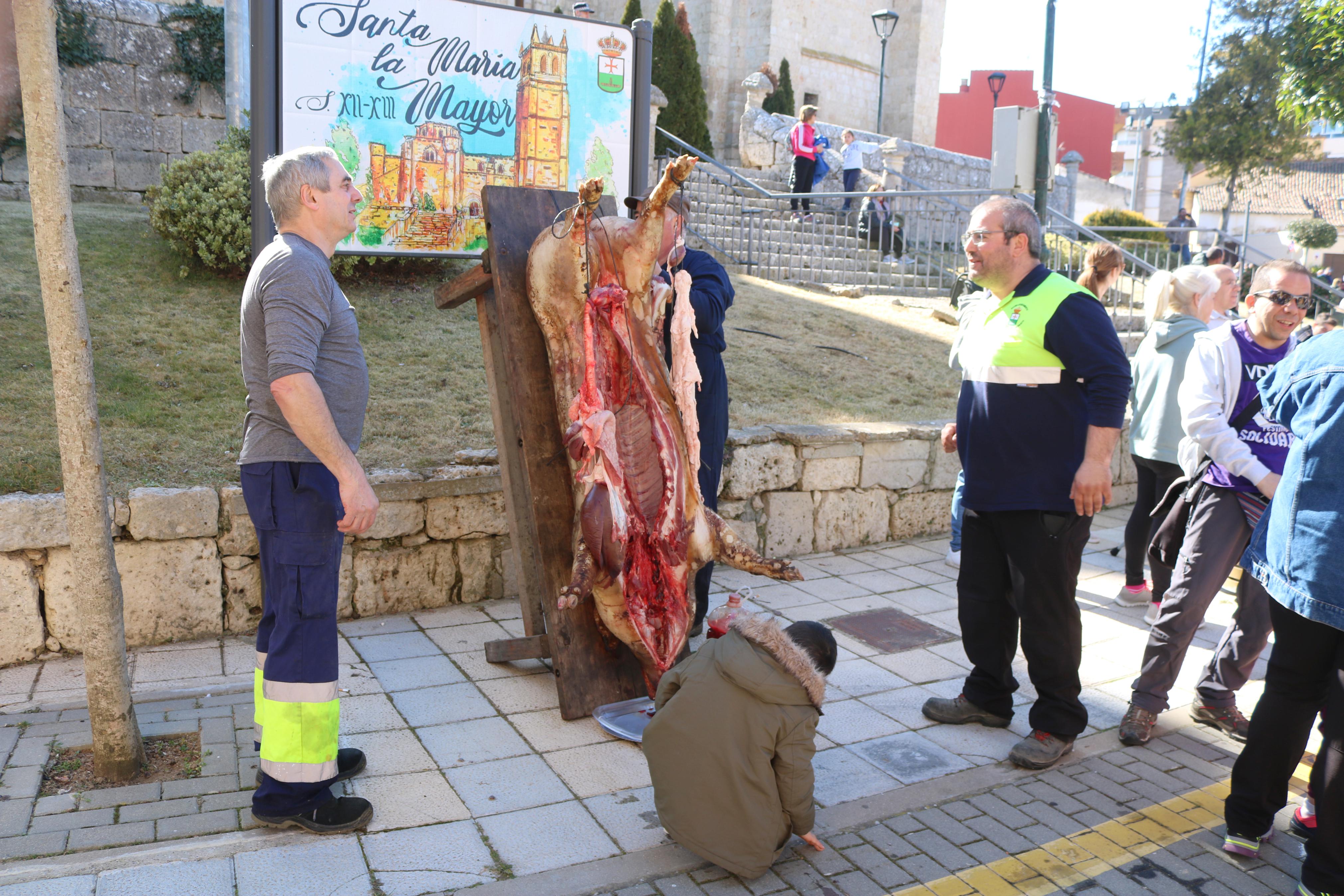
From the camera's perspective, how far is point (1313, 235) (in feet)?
114

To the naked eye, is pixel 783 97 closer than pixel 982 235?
No

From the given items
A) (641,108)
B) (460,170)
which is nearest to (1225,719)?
(641,108)

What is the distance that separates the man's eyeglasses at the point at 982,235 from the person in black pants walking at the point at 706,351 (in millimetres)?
1065

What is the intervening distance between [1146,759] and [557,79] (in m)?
5.46

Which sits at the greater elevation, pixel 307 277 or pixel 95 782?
pixel 307 277

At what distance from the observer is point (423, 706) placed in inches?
160

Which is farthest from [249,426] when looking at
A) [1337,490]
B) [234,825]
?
[1337,490]

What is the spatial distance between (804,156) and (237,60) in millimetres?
8953

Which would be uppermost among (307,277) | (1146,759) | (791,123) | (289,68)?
(791,123)

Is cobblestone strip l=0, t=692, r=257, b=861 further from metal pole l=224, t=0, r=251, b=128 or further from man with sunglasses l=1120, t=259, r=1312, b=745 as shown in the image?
metal pole l=224, t=0, r=251, b=128

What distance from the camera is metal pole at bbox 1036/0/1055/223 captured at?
8750 millimetres

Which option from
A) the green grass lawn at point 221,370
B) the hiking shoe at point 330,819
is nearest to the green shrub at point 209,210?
the green grass lawn at point 221,370

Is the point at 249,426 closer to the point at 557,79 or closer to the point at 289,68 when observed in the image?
the point at 289,68

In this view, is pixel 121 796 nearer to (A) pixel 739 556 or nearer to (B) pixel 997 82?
(A) pixel 739 556
